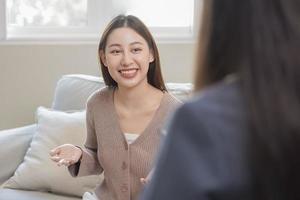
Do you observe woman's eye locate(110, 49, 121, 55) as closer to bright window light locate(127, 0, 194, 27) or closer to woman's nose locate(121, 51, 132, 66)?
woman's nose locate(121, 51, 132, 66)

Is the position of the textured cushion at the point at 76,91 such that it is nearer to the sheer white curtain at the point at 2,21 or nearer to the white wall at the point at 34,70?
the white wall at the point at 34,70

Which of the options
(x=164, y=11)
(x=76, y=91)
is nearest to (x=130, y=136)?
(x=76, y=91)

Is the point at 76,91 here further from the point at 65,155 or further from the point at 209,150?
the point at 209,150

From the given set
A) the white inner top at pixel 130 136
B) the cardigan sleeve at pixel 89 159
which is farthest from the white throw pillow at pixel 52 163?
the white inner top at pixel 130 136

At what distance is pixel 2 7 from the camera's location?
2.95 m

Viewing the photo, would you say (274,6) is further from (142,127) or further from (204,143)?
(142,127)

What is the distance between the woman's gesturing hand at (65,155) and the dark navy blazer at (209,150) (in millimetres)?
1095

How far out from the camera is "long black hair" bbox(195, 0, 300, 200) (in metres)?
0.57

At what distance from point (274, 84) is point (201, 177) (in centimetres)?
13

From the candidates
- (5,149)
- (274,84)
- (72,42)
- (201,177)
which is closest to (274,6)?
(274,84)

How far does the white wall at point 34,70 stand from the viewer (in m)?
2.98

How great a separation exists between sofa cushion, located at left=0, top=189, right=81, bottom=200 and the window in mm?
1021

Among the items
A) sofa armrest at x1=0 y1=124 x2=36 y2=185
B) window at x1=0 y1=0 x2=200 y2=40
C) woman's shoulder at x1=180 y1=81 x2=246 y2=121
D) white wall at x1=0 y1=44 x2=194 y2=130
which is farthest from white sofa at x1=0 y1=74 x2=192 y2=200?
woman's shoulder at x1=180 y1=81 x2=246 y2=121

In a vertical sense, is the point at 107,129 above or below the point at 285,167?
below
